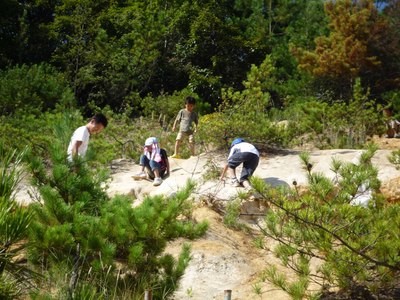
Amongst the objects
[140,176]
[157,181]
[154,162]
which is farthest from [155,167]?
[140,176]

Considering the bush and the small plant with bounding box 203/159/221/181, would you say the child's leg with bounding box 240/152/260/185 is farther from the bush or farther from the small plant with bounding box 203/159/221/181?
the bush

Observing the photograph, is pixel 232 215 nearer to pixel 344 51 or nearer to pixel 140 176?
pixel 140 176

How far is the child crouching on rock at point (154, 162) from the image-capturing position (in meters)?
9.14

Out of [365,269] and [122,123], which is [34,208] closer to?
[365,269]

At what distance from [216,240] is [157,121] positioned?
7300 millimetres

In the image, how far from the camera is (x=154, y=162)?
916 cm

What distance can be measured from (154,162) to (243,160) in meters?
1.54

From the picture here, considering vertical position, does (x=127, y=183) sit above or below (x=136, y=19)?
below

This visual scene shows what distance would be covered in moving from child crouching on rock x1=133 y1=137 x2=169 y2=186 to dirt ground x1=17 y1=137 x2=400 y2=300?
0.14 metres

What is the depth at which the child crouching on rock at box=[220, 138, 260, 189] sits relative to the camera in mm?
8320

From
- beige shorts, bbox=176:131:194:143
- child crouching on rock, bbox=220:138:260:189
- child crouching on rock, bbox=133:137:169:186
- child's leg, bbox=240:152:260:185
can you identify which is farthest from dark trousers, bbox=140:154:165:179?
child's leg, bbox=240:152:260:185

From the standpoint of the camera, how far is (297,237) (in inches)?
186

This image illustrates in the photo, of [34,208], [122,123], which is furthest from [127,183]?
[34,208]

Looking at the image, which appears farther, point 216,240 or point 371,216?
point 216,240
